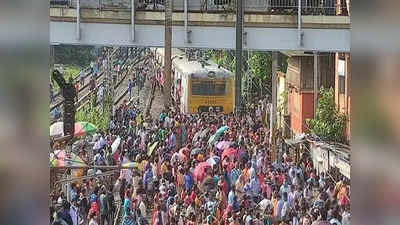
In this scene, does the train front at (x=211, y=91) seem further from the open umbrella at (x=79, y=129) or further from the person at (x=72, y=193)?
the person at (x=72, y=193)

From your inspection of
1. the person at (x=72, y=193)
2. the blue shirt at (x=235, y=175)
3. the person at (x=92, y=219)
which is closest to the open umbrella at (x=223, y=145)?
the blue shirt at (x=235, y=175)

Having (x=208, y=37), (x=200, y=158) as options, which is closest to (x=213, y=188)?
(x=200, y=158)

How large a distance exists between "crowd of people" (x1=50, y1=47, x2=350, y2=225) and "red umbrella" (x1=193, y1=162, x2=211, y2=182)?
0.02 m

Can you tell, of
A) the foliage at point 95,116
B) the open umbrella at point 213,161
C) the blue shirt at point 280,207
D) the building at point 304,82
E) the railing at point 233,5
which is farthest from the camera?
the foliage at point 95,116

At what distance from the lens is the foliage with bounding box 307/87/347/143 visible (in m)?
16.2

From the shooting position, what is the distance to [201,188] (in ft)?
36.3

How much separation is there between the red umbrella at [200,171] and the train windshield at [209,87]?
43.3 feet

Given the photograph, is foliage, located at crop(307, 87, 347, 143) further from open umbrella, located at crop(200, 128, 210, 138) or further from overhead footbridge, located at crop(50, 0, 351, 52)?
open umbrella, located at crop(200, 128, 210, 138)

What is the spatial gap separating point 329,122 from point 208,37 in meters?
3.34

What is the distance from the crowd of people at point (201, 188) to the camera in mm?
9398
